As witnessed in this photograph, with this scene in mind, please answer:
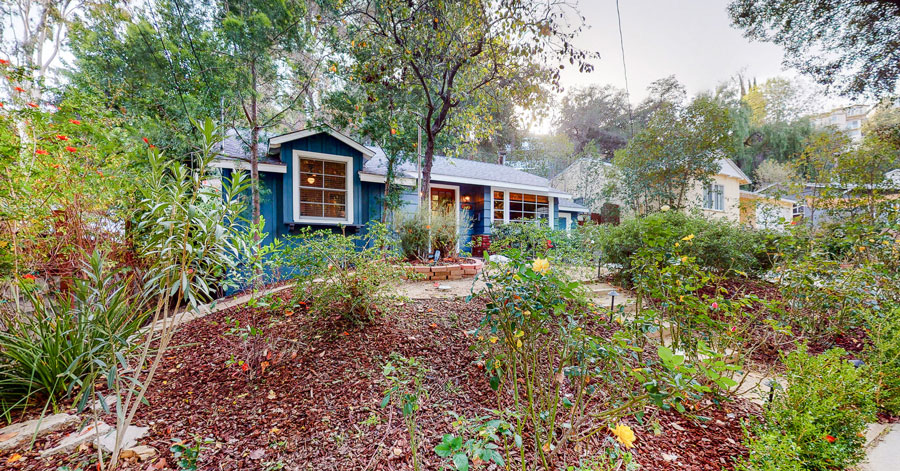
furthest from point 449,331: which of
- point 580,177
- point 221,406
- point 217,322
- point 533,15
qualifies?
point 580,177

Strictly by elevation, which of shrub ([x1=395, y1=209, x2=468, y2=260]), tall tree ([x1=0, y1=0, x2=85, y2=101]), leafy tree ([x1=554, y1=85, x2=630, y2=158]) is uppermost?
leafy tree ([x1=554, y1=85, x2=630, y2=158])

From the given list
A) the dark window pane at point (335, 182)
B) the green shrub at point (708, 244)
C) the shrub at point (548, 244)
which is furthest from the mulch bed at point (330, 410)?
the dark window pane at point (335, 182)

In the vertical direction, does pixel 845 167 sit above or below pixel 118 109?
below

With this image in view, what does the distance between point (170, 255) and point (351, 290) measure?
4.09 feet

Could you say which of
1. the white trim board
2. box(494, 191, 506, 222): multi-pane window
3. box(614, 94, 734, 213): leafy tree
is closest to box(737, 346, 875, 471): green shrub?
the white trim board

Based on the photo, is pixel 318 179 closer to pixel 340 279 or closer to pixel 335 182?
pixel 335 182

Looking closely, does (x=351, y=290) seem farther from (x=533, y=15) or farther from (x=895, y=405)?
(x=533, y=15)

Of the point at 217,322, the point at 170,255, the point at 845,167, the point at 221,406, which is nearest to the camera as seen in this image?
the point at 170,255

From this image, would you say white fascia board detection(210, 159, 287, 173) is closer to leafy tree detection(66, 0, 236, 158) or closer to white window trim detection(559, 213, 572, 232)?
leafy tree detection(66, 0, 236, 158)

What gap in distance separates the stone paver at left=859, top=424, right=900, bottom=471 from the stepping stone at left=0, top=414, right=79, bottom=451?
12.5 ft

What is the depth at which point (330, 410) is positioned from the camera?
1.72 meters

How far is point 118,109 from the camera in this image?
5.13m

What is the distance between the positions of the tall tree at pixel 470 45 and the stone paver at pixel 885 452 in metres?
3.87

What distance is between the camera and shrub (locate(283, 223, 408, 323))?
8.13 ft
